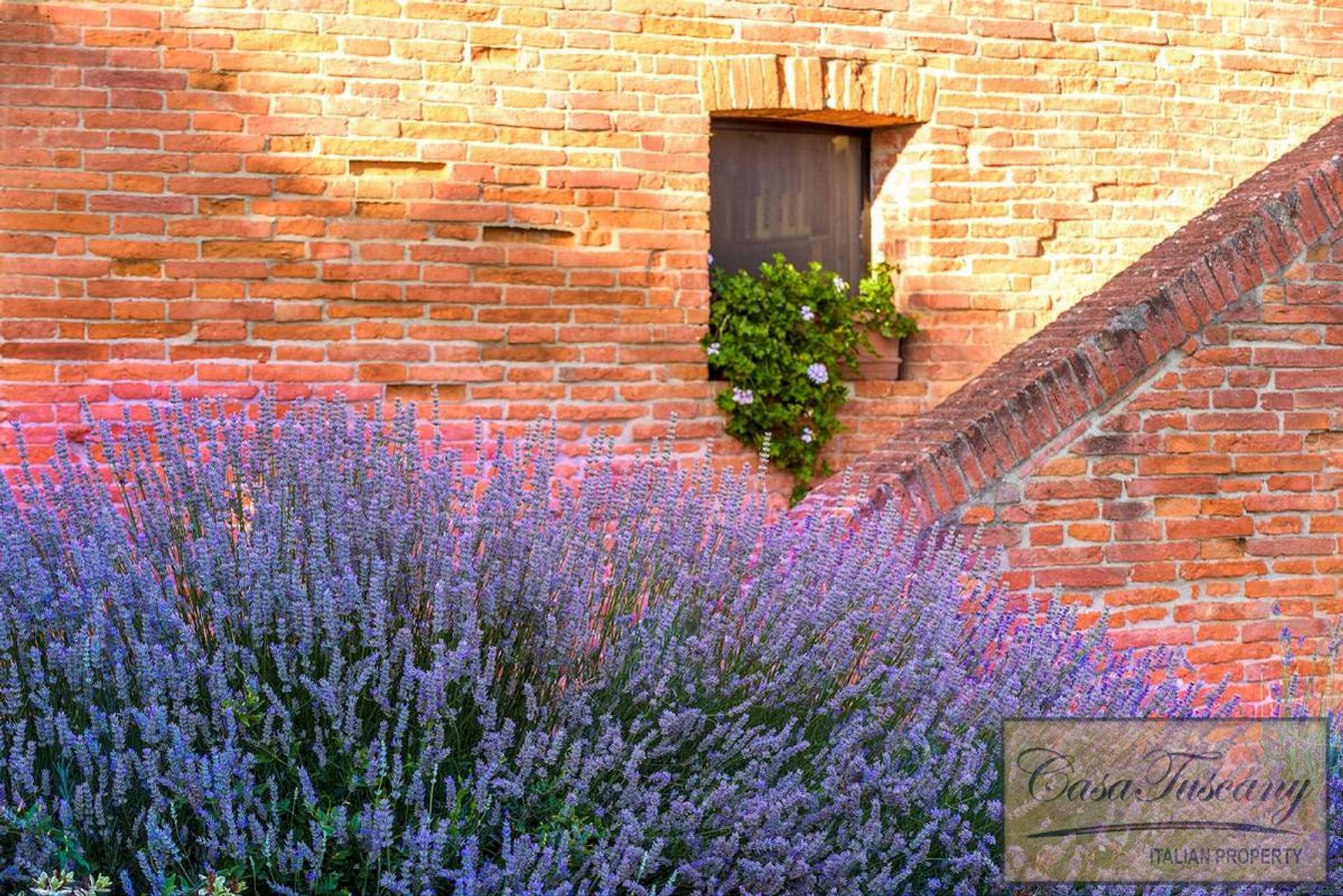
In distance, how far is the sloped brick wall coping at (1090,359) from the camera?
5.15 m

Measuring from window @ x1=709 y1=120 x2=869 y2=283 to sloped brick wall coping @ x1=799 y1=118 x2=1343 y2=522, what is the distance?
1651mm

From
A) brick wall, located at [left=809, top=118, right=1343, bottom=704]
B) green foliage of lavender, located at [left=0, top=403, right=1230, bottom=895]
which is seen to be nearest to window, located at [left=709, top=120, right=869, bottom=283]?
brick wall, located at [left=809, top=118, right=1343, bottom=704]

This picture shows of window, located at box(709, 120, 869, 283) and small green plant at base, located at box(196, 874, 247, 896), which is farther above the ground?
window, located at box(709, 120, 869, 283)

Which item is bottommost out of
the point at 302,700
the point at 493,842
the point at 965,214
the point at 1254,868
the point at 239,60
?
the point at 1254,868

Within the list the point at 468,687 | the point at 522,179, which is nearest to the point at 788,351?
the point at 522,179

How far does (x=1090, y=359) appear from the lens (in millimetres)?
5262

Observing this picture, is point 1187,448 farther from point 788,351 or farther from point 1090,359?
point 788,351

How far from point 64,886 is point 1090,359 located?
13.0 feet

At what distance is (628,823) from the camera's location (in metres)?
2.39

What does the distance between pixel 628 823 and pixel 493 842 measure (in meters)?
0.28

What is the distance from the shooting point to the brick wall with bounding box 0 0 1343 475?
231 inches

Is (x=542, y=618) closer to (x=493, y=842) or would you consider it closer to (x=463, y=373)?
(x=493, y=842)

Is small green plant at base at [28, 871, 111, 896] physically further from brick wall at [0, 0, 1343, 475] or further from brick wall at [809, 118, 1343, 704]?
brick wall at [0, 0, 1343, 475]

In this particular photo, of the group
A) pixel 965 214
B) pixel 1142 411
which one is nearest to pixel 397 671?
pixel 1142 411
